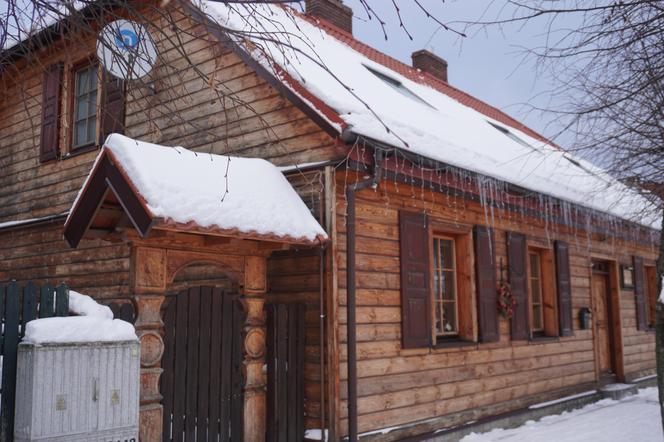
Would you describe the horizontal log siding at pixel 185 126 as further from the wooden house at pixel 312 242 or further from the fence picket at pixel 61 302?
the fence picket at pixel 61 302

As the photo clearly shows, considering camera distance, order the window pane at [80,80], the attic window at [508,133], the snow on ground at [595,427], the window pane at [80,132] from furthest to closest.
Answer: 1. the attic window at [508,133]
2. the window pane at [80,80]
3. the window pane at [80,132]
4. the snow on ground at [595,427]

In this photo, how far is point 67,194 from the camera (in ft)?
32.5

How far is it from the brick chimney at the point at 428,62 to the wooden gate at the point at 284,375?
9.95 metres

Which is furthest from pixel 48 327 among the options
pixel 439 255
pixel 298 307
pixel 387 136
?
pixel 439 255

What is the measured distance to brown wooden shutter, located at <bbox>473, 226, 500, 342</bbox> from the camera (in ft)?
28.3

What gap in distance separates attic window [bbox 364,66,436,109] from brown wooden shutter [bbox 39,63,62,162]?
4.90 meters

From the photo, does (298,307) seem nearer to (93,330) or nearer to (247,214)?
(247,214)

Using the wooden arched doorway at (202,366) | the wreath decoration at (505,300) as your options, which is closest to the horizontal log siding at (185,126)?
the wooden arched doorway at (202,366)

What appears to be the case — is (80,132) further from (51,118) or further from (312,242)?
(312,242)

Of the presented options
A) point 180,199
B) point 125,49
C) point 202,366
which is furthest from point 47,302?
point 125,49

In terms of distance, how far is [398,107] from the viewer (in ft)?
27.9

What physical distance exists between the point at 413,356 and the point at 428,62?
9.42m

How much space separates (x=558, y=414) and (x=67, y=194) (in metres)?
8.28

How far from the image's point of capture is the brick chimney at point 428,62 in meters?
15.1
